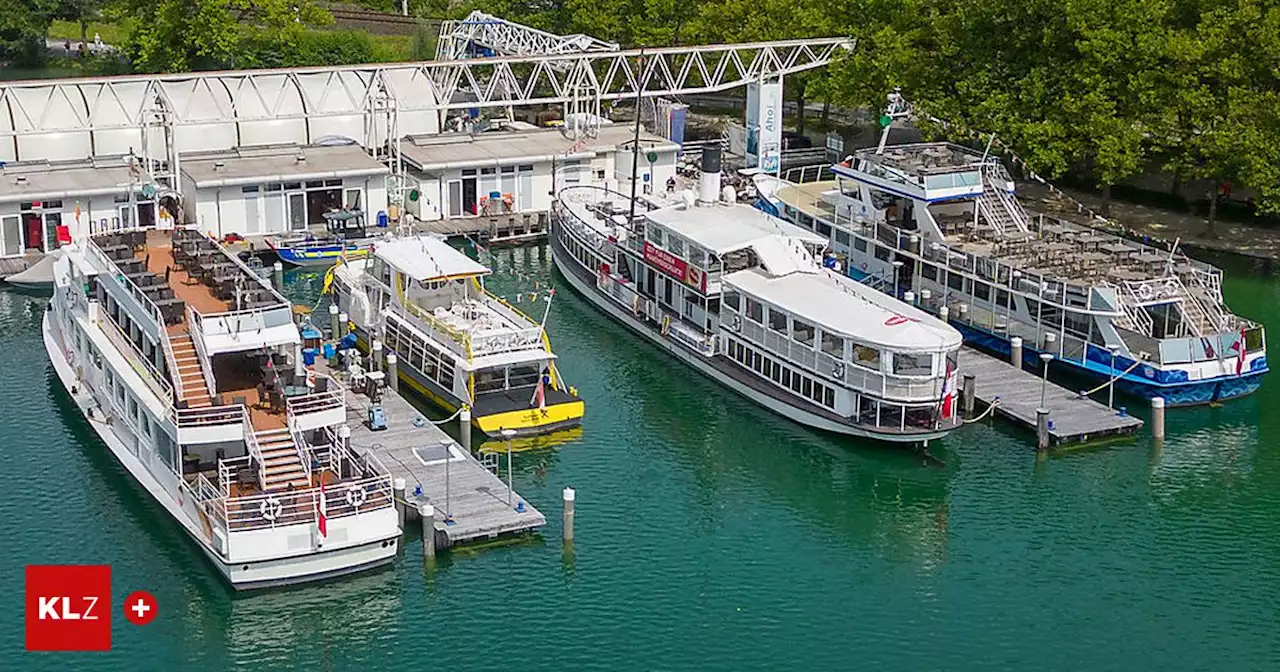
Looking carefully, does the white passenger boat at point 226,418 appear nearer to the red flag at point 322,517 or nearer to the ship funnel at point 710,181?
the red flag at point 322,517

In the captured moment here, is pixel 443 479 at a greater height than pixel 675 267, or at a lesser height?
lesser

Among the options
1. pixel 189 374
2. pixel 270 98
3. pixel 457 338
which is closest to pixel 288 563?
pixel 189 374

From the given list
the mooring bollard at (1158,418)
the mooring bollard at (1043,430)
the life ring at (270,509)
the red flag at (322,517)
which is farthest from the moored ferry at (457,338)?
the mooring bollard at (1158,418)

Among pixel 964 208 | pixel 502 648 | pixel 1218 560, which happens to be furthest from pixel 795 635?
pixel 964 208

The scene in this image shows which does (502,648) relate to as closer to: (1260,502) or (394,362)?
(394,362)

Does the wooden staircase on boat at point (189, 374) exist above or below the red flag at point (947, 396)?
above

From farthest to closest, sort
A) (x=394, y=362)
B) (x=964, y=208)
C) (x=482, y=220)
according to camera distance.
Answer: (x=482, y=220)
(x=964, y=208)
(x=394, y=362)

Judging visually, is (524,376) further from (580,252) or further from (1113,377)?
(1113,377)
